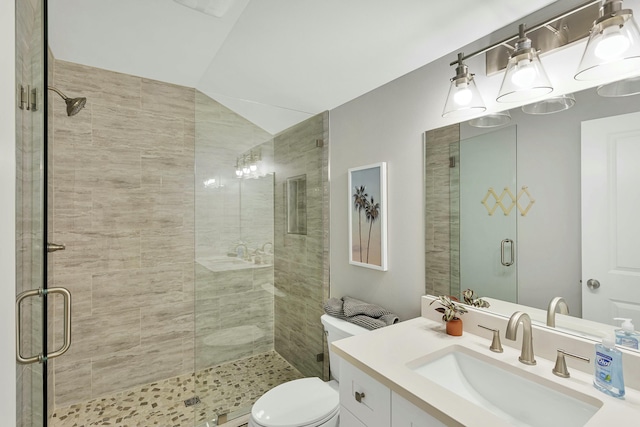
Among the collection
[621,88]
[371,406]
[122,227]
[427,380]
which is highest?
[621,88]

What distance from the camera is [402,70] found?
1832 mm

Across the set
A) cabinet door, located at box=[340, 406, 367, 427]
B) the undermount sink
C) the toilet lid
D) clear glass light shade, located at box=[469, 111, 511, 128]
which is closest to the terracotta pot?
the undermount sink

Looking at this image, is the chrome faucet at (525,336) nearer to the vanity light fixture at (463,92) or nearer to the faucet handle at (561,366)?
the faucet handle at (561,366)

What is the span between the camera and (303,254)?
8.00ft

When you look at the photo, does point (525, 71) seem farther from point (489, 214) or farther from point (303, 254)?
point (303, 254)

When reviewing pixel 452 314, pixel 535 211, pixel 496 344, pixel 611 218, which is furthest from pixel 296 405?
pixel 611 218

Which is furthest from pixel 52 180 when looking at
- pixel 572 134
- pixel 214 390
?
pixel 572 134

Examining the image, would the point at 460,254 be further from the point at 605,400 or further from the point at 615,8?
the point at 615,8

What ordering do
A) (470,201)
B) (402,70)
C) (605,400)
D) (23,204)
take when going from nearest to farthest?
(23,204)
(605,400)
(470,201)
(402,70)

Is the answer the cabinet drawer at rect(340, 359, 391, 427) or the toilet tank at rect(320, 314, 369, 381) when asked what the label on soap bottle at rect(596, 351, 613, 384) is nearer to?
the cabinet drawer at rect(340, 359, 391, 427)

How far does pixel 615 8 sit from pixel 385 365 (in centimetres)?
143

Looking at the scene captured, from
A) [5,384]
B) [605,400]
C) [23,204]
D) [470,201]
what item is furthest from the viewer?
[470,201]

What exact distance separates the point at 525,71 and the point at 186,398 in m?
2.77

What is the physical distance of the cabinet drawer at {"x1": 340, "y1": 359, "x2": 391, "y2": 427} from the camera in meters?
1.11
